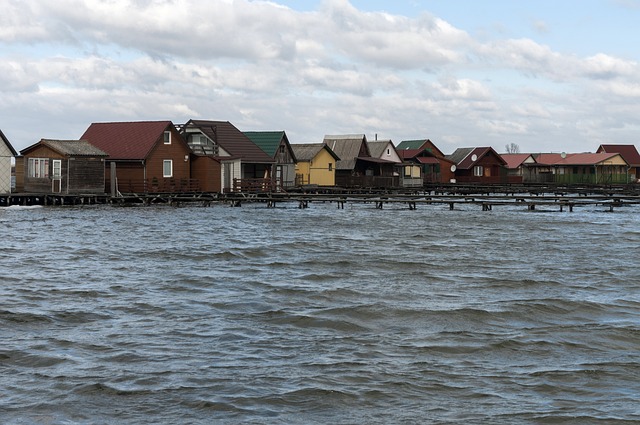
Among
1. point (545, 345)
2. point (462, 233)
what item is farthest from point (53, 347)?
point (462, 233)

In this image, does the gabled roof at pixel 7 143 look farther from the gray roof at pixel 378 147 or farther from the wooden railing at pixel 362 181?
the gray roof at pixel 378 147

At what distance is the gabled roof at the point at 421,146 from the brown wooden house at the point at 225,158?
42123 millimetres

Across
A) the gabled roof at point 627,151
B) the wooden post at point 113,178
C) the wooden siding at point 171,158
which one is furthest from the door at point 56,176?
the gabled roof at point 627,151

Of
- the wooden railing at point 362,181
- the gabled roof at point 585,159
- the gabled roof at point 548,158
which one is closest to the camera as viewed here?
the wooden railing at point 362,181

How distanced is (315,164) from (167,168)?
23.9 m

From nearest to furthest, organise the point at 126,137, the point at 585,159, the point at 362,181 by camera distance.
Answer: the point at 126,137 → the point at 362,181 → the point at 585,159

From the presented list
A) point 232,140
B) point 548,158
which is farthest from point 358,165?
point 548,158

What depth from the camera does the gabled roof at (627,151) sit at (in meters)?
127

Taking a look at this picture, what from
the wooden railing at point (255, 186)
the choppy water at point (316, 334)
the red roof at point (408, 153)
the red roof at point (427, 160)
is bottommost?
the choppy water at point (316, 334)

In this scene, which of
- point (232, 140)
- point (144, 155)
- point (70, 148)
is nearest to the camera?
point (70, 148)

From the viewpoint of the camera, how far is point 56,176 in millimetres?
Answer: 54906

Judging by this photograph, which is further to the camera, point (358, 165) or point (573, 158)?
point (573, 158)

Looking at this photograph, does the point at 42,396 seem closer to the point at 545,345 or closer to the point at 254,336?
the point at 254,336

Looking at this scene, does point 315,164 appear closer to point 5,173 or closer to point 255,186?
point 255,186
